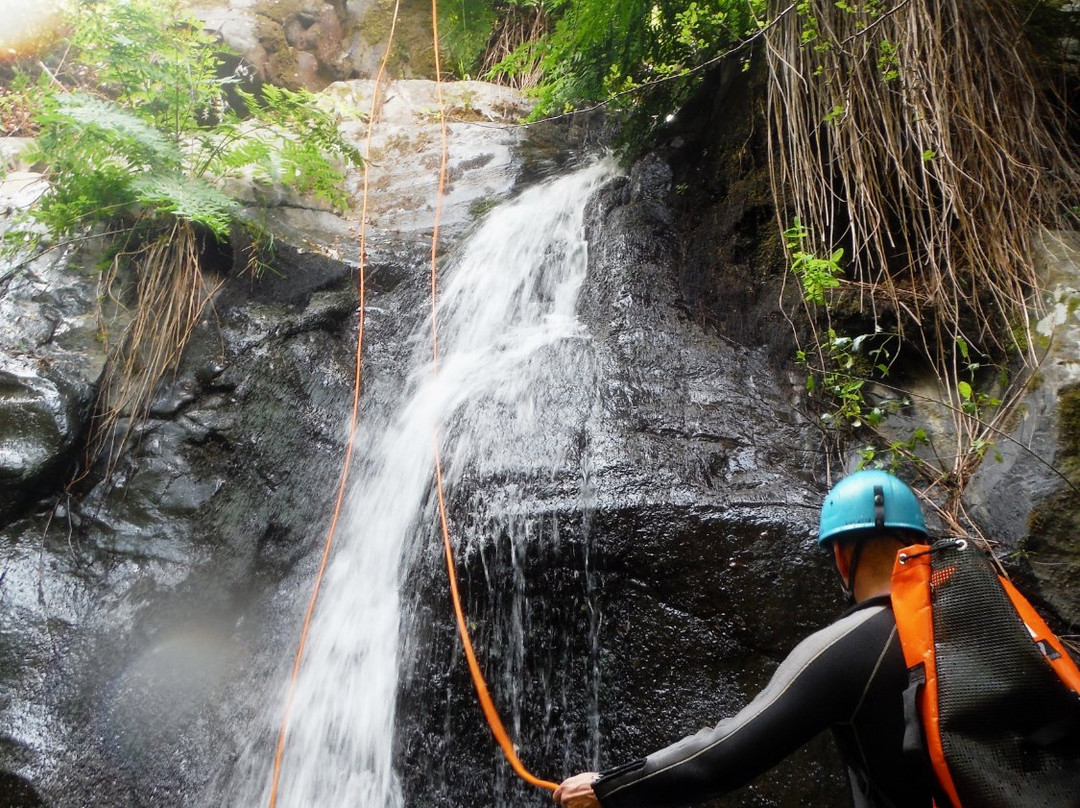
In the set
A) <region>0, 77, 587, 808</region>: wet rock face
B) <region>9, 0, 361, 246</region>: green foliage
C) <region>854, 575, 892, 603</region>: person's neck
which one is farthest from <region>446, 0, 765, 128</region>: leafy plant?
<region>854, 575, 892, 603</region>: person's neck

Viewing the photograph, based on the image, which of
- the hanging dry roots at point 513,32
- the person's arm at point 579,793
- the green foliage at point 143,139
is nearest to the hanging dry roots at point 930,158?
the person's arm at point 579,793

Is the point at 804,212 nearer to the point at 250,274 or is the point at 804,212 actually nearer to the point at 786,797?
the point at 786,797

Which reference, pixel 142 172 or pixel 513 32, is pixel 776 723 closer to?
pixel 142 172

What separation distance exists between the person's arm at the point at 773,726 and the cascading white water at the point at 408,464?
1.66m

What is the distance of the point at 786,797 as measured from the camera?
2.32 meters

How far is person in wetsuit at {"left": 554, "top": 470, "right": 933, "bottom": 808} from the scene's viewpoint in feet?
4.43

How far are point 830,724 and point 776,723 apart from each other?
0.12 m

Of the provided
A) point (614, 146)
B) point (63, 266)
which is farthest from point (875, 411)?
point (63, 266)

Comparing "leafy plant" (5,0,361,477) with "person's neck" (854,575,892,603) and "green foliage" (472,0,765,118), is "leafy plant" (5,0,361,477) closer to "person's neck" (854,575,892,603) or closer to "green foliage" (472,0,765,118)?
"green foliage" (472,0,765,118)

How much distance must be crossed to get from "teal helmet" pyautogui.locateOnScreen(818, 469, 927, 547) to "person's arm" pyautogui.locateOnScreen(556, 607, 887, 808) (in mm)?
225

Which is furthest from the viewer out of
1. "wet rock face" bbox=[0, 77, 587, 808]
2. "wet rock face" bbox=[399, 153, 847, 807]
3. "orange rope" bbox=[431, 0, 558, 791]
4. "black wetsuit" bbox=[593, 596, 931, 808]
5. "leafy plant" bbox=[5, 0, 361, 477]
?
"leafy plant" bbox=[5, 0, 361, 477]

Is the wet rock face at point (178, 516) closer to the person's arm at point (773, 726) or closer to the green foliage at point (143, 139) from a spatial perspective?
the green foliage at point (143, 139)

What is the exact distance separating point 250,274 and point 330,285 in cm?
54

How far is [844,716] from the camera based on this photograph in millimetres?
1396
